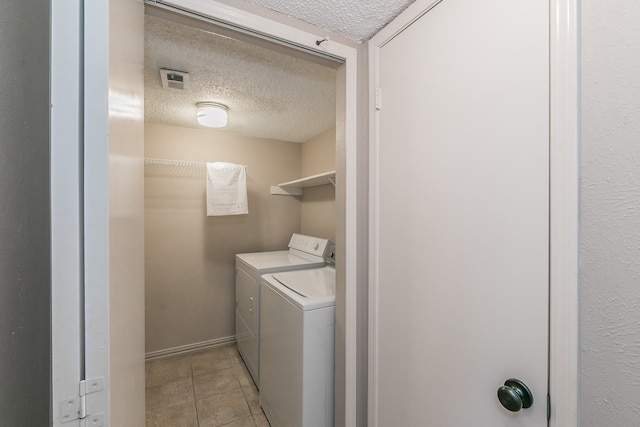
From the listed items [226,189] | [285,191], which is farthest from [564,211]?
[285,191]

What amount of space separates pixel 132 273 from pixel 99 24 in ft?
1.97

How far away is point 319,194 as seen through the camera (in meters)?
2.84

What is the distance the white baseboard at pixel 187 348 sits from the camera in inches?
97.6

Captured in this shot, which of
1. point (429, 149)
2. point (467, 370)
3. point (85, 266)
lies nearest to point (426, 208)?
point (429, 149)

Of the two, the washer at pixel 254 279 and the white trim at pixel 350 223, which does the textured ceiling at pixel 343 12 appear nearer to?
the white trim at pixel 350 223

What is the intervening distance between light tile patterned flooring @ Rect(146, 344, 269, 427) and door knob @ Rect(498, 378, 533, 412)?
5.75ft

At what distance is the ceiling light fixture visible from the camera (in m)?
2.09

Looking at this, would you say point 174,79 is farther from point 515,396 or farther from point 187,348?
point 187,348

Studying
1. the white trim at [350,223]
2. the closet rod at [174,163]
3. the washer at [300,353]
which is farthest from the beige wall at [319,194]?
the white trim at [350,223]

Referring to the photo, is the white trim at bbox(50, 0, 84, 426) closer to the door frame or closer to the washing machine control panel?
the door frame

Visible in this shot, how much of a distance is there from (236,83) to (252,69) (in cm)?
24

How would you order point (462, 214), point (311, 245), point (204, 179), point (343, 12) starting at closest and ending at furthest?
1. point (462, 214)
2. point (343, 12)
3. point (311, 245)
4. point (204, 179)

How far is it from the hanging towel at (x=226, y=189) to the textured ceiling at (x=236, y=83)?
1.55 ft

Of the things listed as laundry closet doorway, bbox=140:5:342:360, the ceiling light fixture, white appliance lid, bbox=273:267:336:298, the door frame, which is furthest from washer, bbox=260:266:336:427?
the ceiling light fixture
